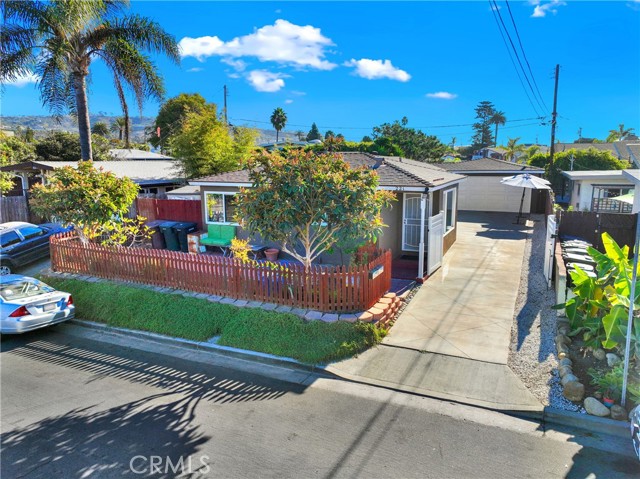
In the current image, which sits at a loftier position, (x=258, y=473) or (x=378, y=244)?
(x=378, y=244)

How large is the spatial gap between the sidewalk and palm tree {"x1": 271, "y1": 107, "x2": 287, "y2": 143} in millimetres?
Answer: 58870

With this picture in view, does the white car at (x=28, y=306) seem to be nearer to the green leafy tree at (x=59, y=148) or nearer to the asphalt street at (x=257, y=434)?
the asphalt street at (x=257, y=434)

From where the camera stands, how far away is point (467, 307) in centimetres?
960

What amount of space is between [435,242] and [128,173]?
701 inches

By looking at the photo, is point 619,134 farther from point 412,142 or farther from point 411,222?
point 411,222

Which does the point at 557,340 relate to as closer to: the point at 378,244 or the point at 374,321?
the point at 374,321

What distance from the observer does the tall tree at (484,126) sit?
99125 mm

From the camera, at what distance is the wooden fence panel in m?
13.0

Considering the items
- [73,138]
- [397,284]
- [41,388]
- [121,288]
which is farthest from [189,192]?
[73,138]

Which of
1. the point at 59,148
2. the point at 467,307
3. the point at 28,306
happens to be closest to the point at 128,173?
the point at 59,148

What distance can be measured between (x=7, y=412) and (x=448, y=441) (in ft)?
20.0

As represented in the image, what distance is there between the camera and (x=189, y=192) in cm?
1839

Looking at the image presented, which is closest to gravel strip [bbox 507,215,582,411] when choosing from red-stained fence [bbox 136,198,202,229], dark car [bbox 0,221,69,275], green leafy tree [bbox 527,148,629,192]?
red-stained fence [bbox 136,198,202,229]

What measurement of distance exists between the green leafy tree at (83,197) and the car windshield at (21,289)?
2.28 metres
